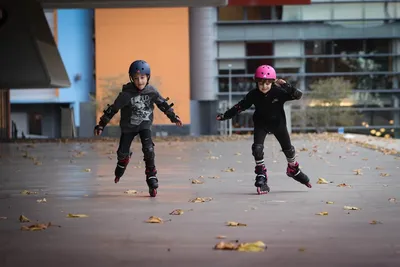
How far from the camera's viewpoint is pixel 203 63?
8700cm

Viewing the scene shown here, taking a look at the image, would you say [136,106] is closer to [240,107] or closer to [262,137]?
[240,107]

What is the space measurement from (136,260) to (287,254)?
1.16m

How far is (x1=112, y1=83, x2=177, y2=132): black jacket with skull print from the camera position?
36.5ft

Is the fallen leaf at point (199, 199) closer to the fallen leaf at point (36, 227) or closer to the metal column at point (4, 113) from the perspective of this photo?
the fallen leaf at point (36, 227)

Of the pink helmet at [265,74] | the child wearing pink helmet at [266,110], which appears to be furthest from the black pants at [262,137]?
the pink helmet at [265,74]

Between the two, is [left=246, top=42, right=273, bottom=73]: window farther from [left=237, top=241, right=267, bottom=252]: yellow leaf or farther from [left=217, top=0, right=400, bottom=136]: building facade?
[left=237, top=241, right=267, bottom=252]: yellow leaf

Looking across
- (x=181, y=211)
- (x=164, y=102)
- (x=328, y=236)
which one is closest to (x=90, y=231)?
(x=181, y=211)

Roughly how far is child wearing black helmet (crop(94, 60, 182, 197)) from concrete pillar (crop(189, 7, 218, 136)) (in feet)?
244

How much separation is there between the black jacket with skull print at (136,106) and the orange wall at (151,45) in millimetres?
67413

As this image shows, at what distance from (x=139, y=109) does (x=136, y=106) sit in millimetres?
59

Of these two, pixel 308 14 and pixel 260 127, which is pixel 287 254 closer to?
pixel 260 127

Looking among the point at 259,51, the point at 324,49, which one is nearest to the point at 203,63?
the point at 259,51


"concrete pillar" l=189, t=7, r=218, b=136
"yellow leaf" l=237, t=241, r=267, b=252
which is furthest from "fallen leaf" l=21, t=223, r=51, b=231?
"concrete pillar" l=189, t=7, r=218, b=136

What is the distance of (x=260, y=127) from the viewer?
11547 millimetres
